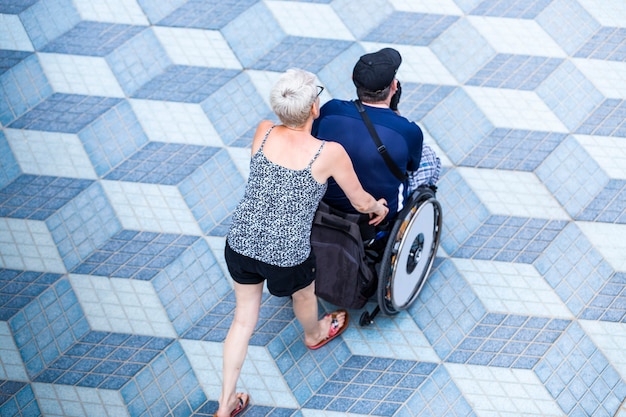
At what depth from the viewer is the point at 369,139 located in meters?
2.93

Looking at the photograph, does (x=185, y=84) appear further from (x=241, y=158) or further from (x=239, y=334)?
(x=239, y=334)

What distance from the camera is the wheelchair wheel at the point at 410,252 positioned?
316 cm

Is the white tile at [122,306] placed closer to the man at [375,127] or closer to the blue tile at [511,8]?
the man at [375,127]

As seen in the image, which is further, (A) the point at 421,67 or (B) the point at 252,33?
(B) the point at 252,33

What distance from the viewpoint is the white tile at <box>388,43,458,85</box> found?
15.0 feet

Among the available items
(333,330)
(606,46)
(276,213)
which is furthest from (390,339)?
(606,46)

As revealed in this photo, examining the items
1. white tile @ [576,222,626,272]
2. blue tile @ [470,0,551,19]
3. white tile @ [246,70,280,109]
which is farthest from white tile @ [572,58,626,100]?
white tile @ [246,70,280,109]

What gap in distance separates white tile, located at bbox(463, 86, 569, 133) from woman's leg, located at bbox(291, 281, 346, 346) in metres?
1.57

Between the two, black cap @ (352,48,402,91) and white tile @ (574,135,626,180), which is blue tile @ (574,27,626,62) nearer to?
white tile @ (574,135,626,180)

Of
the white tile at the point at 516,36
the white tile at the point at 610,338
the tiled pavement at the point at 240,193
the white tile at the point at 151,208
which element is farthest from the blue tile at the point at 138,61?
the white tile at the point at 610,338

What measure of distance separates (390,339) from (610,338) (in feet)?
3.34

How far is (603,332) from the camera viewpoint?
363cm

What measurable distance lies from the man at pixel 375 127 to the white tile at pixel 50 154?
5.69 feet

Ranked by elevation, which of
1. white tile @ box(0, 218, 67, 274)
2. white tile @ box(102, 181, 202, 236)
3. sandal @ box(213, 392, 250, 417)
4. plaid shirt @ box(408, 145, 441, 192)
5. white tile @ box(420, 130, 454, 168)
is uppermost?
plaid shirt @ box(408, 145, 441, 192)
